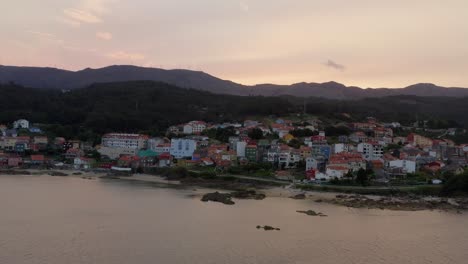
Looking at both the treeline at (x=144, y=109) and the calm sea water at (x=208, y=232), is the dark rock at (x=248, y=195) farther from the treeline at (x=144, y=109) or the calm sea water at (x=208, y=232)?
the treeline at (x=144, y=109)

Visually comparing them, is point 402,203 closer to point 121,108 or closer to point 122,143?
point 122,143

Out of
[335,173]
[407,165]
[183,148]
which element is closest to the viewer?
[335,173]

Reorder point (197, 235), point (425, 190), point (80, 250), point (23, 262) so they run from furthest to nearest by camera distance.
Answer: point (425, 190) → point (197, 235) → point (80, 250) → point (23, 262)

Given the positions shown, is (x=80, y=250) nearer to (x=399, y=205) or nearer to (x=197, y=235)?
(x=197, y=235)

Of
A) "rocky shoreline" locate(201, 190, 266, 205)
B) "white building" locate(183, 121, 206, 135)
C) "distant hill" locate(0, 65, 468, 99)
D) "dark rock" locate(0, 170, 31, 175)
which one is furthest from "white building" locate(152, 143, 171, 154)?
"distant hill" locate(0, 65, 468, 99)

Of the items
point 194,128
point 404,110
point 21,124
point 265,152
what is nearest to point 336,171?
point 265,152

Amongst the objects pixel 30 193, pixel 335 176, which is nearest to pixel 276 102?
pixel 335 176

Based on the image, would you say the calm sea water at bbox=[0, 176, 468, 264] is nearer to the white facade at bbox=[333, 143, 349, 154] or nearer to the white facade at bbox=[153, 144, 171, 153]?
the white facade at bbox=[333, 143, 349, 154]
